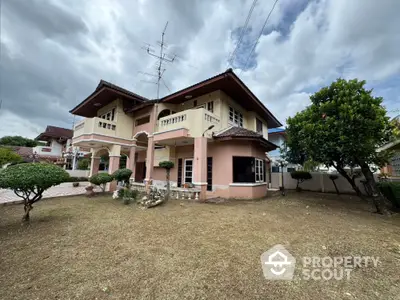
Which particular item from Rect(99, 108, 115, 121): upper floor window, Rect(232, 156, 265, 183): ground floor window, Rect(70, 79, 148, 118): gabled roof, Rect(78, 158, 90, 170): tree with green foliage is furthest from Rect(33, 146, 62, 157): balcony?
Rect(232, 156, 265, 183): ground floor window

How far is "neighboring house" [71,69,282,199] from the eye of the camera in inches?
405

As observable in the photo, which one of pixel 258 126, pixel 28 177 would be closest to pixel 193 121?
pixel 28 177

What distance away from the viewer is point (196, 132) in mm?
10062

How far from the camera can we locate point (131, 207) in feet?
26.9

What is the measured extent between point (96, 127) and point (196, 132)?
7454 millimetres

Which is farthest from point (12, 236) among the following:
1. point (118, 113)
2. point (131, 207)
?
point (118, 113)

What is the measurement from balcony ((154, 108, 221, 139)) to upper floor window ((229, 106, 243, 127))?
1932mm

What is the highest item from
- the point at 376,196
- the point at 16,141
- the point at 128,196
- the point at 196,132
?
the point at 16,141

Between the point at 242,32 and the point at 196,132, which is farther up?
the point at 242,32

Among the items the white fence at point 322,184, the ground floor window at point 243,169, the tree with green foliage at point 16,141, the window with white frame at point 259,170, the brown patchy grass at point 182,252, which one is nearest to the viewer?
the brown patchy grass at point 182,252

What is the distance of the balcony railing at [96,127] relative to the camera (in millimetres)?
12250

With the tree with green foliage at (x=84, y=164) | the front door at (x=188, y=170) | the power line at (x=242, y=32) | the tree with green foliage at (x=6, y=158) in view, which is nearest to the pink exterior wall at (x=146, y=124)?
the front door at (x=188, y=170)
